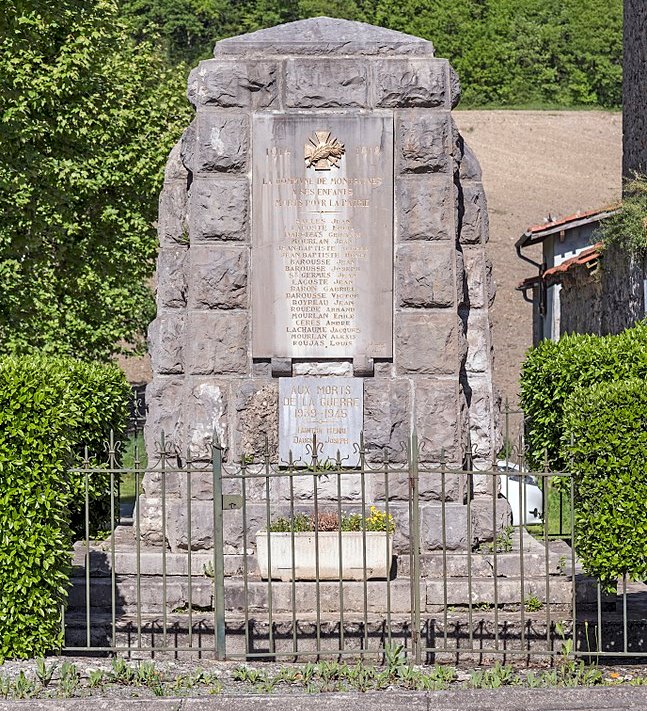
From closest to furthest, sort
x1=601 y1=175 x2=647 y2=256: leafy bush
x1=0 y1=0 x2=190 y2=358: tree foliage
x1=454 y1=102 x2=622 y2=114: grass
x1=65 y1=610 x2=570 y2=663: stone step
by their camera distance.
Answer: x1=65 y1=610 x2=570 y2=663: stone step
x1=601 y1=175 x2=647 y2=256: leafy bush
x1=0 y1=0 x2=190 y2=358: tree foliage
x1=454 y1=102 x2=622 y2=114: grass

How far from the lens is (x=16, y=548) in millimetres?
7281

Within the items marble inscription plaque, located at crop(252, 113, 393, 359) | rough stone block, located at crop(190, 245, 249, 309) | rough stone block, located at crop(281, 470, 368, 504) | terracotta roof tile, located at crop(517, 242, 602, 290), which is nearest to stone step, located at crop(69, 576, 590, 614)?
rough stone block, located at crop(281, 470, 368, 504)

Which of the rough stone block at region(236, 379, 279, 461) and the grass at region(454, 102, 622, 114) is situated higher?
the grass at region(454, 102, 622, 114)

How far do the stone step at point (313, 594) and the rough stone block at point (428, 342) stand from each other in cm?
161

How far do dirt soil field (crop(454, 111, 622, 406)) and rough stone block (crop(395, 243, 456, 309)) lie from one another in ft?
94.7

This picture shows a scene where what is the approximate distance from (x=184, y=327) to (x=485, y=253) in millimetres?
2425

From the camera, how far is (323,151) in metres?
9.44

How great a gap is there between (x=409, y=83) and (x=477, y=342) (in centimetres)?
205

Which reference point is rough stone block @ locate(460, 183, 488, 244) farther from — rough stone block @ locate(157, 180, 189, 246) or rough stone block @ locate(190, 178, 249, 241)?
rough stone block @ locate(157, 180, 189, 246)

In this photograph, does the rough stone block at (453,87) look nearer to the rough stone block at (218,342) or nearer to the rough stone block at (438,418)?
the rough stone block at (438,418)

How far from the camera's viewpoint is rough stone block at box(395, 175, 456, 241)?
373 inches

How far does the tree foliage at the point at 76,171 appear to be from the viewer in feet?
61.5

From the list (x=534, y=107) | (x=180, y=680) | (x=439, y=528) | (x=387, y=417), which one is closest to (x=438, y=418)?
(x=387, y=417)

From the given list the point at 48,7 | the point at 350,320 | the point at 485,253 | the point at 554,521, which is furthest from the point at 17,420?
the point at 48,7
